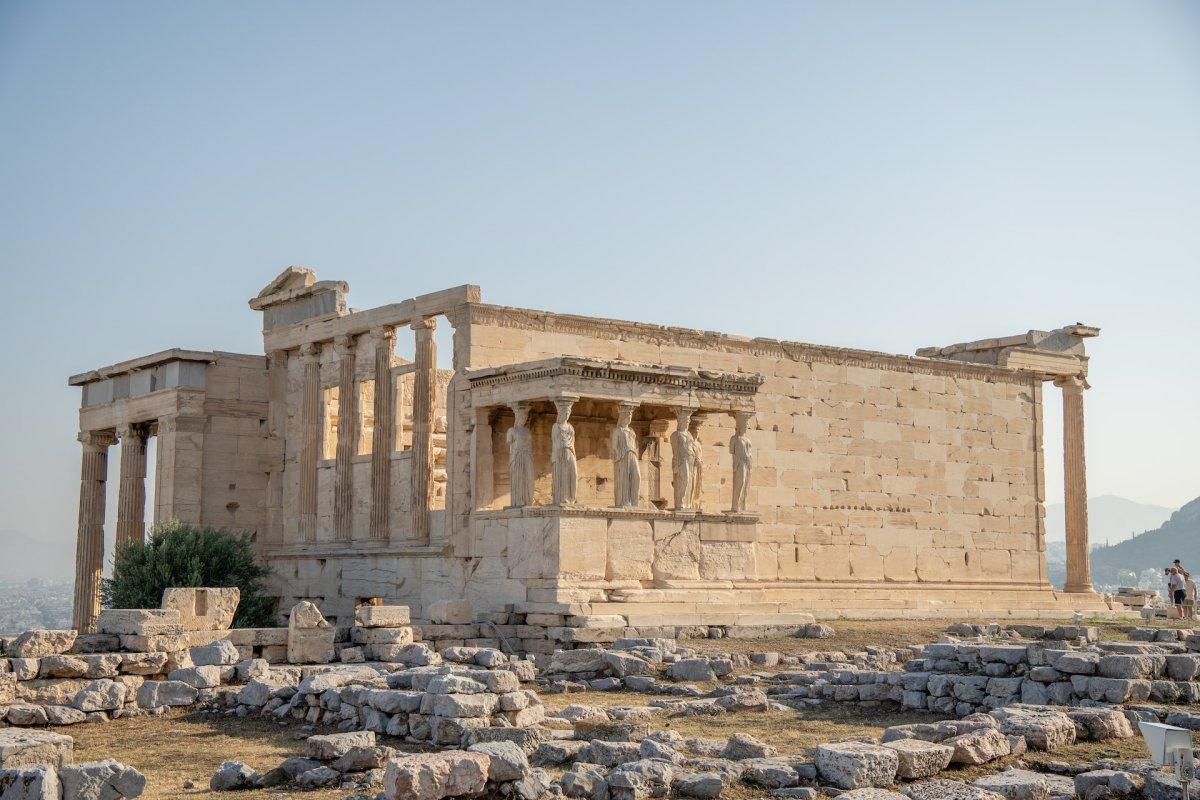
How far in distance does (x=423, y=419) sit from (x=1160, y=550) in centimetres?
15965

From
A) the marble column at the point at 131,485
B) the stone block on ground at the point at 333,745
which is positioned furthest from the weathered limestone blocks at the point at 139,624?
the marble column at the point at 131,485

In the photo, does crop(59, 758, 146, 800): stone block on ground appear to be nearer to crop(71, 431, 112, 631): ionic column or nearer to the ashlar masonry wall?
the ashlar masonry wall

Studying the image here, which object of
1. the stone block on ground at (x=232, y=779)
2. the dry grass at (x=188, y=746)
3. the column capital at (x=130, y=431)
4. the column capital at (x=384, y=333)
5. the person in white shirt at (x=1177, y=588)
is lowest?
the dry grass at (x=188, y=746)

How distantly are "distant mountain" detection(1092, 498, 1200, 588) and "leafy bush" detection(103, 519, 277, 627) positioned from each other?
14671 cm

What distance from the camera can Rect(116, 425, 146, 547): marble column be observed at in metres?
26.8

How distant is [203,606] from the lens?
17.8 m

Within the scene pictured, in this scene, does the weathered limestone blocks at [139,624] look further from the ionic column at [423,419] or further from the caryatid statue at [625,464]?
the ionic column at [423,419]

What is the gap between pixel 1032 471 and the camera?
96.7ft

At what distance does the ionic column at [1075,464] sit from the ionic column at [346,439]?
573 inches

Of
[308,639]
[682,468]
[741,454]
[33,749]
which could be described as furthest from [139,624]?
[741,454]

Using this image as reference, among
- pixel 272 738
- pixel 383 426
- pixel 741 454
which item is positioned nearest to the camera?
pixel 272 738

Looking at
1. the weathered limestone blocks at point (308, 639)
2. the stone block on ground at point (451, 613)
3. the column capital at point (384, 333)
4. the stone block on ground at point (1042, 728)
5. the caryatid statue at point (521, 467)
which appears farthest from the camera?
the column capital at point (384, 333)

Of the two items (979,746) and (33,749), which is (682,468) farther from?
(33,749)

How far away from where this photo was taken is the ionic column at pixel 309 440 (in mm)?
25203
